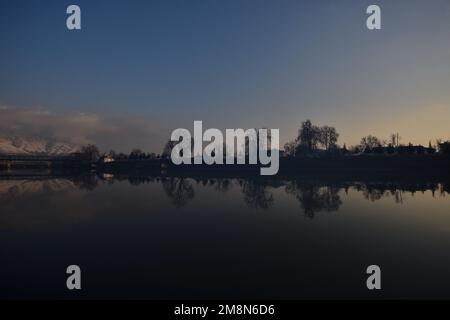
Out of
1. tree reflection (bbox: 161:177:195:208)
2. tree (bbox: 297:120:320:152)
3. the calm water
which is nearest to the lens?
the calm water

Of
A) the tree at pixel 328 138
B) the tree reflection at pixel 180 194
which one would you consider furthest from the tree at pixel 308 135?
the tree reflection at pixel 180 194

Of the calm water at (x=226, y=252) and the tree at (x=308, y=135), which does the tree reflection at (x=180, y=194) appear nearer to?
the calm water at (x=226, y=252)

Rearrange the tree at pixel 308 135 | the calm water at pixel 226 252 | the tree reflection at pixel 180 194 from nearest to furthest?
the calm water at pixel 226 252, the tree reflection at pixel 180 194, the tree at pixel 308 135

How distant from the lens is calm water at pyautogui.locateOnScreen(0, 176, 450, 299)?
1048 cm

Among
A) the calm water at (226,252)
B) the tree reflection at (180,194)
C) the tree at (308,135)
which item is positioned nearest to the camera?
the calm water at (226,252)

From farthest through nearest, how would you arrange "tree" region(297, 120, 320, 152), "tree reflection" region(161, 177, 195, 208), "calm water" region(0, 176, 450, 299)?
"tree" region(297, 120, 320, 152) < "tree reflection" region(161, 177, 195, 208) < "calm water" region(0, 176, 450, 299)

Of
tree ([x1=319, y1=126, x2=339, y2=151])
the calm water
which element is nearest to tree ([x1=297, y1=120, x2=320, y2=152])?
tree ([x1=319, y1=126, x2=339, y2=151])

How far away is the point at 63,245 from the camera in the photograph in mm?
15734

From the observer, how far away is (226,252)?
1438 centimetres

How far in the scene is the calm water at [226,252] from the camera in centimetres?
1048

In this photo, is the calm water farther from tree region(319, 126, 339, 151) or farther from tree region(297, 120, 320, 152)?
tree region(319, 126, 339, 151)

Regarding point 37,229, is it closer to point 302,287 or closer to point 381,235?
point 302,287

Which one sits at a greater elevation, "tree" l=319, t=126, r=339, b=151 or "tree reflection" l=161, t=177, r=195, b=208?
"tree" l=319, t=126, r=339, b=151
